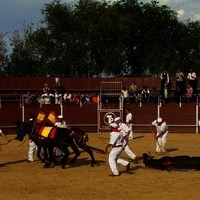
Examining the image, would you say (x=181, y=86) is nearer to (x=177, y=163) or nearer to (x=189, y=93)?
(x=189, y=93)

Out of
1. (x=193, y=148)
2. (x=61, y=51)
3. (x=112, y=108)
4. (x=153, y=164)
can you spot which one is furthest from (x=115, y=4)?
(x=153, y=164)

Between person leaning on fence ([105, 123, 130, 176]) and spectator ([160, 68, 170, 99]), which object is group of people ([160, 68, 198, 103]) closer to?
spectator ([160, 68, 170, 99])

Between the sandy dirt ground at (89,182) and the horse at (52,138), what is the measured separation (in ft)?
1.24

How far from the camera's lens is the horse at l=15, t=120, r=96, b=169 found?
57.8 feet

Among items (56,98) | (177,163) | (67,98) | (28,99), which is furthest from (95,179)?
(67,98)

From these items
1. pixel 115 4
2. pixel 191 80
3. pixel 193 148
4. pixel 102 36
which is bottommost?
pixel 193 148

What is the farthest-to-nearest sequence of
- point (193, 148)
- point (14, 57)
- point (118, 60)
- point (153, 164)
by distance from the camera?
1. point (14, 57)
2. point (118, 60)
3. point (193, 148)
4. point (153, 164)

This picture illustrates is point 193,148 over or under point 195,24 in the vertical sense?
under

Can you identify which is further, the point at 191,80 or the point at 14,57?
the point at 14,57

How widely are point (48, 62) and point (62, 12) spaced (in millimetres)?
4178

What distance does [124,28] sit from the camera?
4831 centimetres

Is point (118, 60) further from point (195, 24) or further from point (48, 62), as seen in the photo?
point (195, 24)

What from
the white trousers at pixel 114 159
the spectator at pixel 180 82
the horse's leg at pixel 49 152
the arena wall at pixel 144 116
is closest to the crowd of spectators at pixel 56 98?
the arena wall at pixel 144 116

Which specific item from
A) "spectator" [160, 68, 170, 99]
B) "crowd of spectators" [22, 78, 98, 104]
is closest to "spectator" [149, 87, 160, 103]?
"spectator" [160, 68, 170, 99]
